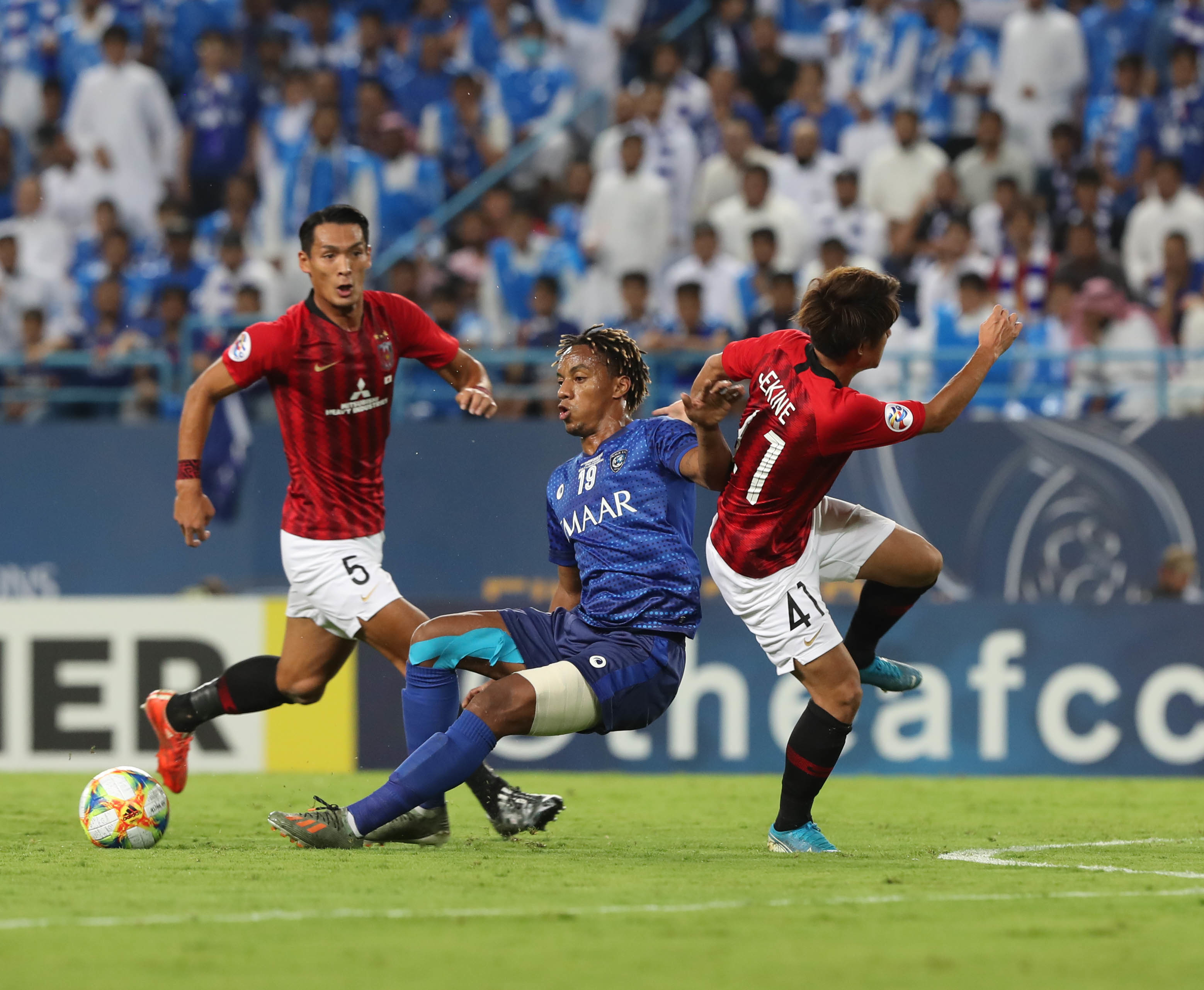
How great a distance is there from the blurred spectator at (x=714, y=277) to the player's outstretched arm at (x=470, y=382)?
586 cm

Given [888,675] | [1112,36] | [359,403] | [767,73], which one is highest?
[1112,36]

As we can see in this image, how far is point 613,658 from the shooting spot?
6148 millimetres

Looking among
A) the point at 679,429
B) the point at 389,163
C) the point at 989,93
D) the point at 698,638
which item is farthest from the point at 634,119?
the point at 679,429

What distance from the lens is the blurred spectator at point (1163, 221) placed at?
13445 mm

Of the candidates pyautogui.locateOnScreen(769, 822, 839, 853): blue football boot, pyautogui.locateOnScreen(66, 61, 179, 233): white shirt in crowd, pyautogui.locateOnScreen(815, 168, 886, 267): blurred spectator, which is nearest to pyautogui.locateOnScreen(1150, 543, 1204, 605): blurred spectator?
pyautogui.locateOnScreen(815, 168, 886, 267): blurred spectator

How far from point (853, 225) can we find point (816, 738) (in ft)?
26.5

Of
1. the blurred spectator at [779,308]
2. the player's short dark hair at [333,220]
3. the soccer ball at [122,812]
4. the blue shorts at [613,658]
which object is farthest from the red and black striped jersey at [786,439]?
the blurred spectator at [779,308]

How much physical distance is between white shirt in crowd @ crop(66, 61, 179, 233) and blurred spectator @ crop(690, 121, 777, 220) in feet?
15.7

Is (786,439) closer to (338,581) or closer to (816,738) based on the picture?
(816,738)

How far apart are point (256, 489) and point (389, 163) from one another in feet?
10.7

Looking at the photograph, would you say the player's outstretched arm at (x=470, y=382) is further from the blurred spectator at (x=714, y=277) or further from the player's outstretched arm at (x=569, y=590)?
the blurred spectator at (x=714, y=277)

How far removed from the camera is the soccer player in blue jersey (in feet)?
19.8

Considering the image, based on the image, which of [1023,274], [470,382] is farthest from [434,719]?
[1023,274]

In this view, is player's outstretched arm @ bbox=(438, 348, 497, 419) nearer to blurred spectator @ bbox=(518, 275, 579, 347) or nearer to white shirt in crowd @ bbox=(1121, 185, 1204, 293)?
blurred spectator @ bbox=(518, 275, 579, 347)
